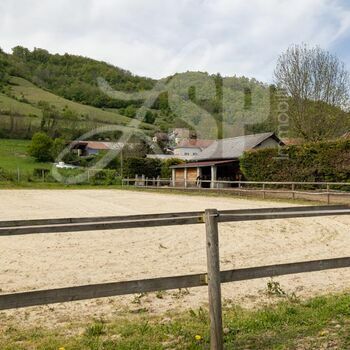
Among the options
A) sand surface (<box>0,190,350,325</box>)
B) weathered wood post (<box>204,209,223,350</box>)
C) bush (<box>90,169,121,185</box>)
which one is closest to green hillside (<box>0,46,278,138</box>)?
bush (<box>90,169,121,185</box>)

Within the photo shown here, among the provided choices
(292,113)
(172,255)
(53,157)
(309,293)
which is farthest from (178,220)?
(53,157)

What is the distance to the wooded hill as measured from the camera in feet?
129

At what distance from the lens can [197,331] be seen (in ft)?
12.1

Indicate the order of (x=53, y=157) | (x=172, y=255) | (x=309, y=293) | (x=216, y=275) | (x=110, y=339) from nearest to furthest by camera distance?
(x=216, y=275)
(x=110, y=339)
(x=309, y=293)
(x=172, y=255)
(x=53, y=157)

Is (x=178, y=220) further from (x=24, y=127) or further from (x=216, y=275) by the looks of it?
(x=24, y=127)

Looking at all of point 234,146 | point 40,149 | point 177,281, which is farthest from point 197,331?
point 40,149

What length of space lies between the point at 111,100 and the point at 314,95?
216 feet

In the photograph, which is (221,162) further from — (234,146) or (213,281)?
(213,281)

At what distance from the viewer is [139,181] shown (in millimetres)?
40594

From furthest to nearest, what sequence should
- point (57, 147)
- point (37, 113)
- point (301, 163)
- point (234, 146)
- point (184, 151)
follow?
1. point (37, 113)
2. point (184, 151)
3. point (57, 147)
4. point (234, 146)
5. point (301, 163)

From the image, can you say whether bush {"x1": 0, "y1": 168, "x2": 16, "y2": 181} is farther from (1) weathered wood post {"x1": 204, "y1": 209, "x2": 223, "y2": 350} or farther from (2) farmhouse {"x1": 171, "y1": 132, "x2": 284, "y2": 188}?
(1) weathered wood post {"x1": 204, "y1": 209, "x2": 223, "y2": 350}

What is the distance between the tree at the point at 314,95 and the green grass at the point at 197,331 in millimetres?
26140

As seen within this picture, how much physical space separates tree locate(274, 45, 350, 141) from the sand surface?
18539 millimetres

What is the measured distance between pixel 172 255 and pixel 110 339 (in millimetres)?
3969
